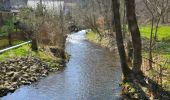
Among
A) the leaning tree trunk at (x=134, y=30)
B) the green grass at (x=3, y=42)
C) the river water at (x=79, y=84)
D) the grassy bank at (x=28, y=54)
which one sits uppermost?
the leaning tree trunk at (x=134, y=30)

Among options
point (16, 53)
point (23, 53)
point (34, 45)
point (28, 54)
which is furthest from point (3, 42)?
point (16, 53)

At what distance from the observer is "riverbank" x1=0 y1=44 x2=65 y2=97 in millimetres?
29431

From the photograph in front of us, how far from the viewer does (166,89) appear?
22.5 metres

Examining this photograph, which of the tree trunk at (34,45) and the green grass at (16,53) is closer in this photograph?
the green grass at (16,53)

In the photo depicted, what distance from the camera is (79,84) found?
30.0 metres

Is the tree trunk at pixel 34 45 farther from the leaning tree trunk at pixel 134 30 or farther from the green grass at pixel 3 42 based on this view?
the leaning tree trunk at pixel 134 30

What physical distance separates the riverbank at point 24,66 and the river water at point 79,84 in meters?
0.78

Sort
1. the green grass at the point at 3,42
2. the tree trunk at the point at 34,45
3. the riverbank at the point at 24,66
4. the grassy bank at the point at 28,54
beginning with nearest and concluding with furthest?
the riverbank at the point at 24,66 < the grassy bank at the point at 28,54 < the tree trunk at the point at 34,45 < the green grass at the point at 3,42

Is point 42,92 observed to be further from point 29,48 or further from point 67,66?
point 29,48

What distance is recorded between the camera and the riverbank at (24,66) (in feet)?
96.6

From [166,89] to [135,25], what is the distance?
482cm

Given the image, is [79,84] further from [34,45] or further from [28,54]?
[34,45]

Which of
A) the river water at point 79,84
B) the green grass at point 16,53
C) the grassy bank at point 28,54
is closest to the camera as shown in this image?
the river water at point 79,84

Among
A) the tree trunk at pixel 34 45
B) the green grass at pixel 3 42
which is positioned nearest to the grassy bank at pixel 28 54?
the tree trunk at pixel 34 45
